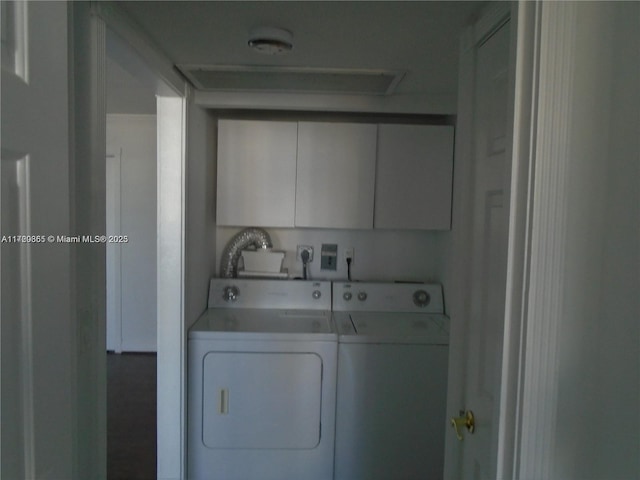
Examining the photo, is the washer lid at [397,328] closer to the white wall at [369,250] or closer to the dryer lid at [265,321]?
the dryer lid at [265,321]

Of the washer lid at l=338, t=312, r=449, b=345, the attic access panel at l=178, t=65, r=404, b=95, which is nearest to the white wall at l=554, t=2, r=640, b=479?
the attic access panel at l=178, t=65, r=404, b=95

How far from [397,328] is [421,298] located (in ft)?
1.41

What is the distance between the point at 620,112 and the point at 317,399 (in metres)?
1.84

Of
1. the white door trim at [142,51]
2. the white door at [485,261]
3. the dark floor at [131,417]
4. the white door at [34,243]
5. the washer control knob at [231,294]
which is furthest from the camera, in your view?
the washer control knob at [231,294]

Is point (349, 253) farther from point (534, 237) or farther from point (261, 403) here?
point (534, 237)

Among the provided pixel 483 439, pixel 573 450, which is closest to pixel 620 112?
pixel 573 450

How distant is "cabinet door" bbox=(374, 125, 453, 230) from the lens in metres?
2.38

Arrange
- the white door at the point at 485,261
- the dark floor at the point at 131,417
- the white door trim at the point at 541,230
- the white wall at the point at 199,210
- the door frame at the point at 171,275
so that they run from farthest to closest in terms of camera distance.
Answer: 1. the dark floor at the point at 131,417
2. the white wall at the point at 199,210
3. the door frame at the point at 171,275
4. the white door at the point at 485,261
5. the white door trim at the point at 541,230

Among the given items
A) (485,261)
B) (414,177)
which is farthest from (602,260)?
(414,177)

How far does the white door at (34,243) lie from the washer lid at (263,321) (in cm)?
136

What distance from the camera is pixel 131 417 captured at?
2.82 metres

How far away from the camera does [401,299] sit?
2.57 meters

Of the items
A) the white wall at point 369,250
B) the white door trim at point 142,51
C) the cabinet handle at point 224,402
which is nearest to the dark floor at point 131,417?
the cabinet handle at point 224,402

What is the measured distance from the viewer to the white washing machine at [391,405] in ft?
6.83
